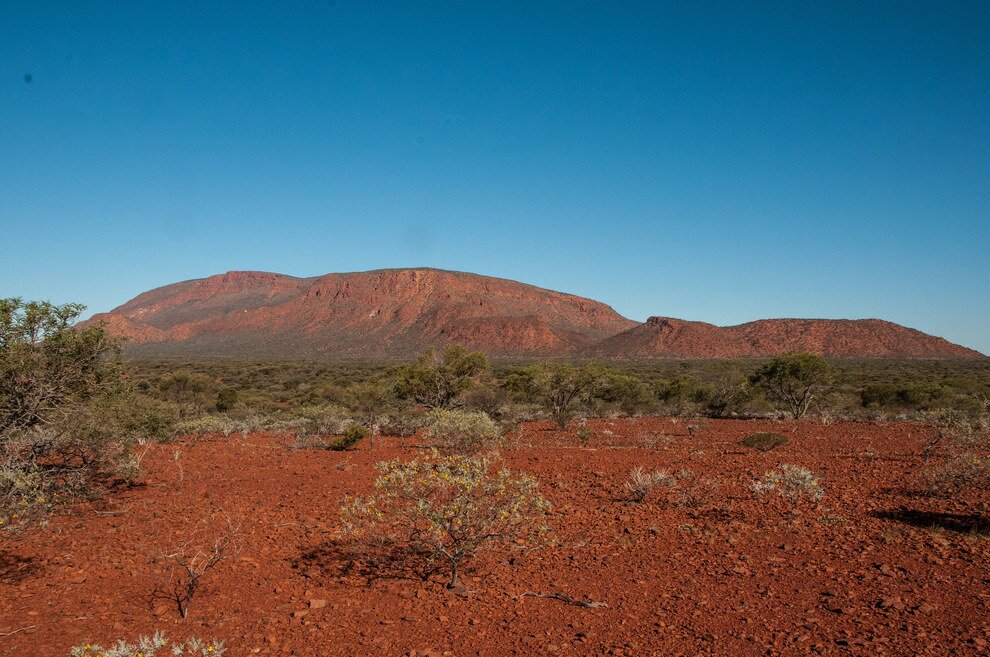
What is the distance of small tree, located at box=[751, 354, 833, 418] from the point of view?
23.4 m

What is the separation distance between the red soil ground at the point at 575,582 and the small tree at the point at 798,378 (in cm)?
1539

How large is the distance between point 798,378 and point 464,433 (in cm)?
1743

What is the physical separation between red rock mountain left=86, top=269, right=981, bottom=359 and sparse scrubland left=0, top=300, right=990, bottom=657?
81.3m

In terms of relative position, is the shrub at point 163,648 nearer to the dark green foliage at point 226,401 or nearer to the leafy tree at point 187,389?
the dark green foliage at point 226,401

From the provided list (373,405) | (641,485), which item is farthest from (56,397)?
(373,405)

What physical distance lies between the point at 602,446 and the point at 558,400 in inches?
358

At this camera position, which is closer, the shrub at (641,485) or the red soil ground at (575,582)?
the red soil ground at (575,582)

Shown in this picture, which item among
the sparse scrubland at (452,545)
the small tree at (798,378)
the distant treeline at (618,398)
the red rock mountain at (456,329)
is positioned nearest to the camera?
the sparse scrubland at (452,545)

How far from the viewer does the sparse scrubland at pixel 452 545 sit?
182 inches

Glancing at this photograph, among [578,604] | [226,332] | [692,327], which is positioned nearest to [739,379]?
[578,604]

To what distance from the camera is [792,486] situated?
842 cm

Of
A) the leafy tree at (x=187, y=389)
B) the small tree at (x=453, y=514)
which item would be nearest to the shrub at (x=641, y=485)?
the small tree at (x=453, y=514)

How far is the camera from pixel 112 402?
8.16m

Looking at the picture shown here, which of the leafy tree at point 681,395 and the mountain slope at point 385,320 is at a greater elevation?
the mountain slope at point 385,320
